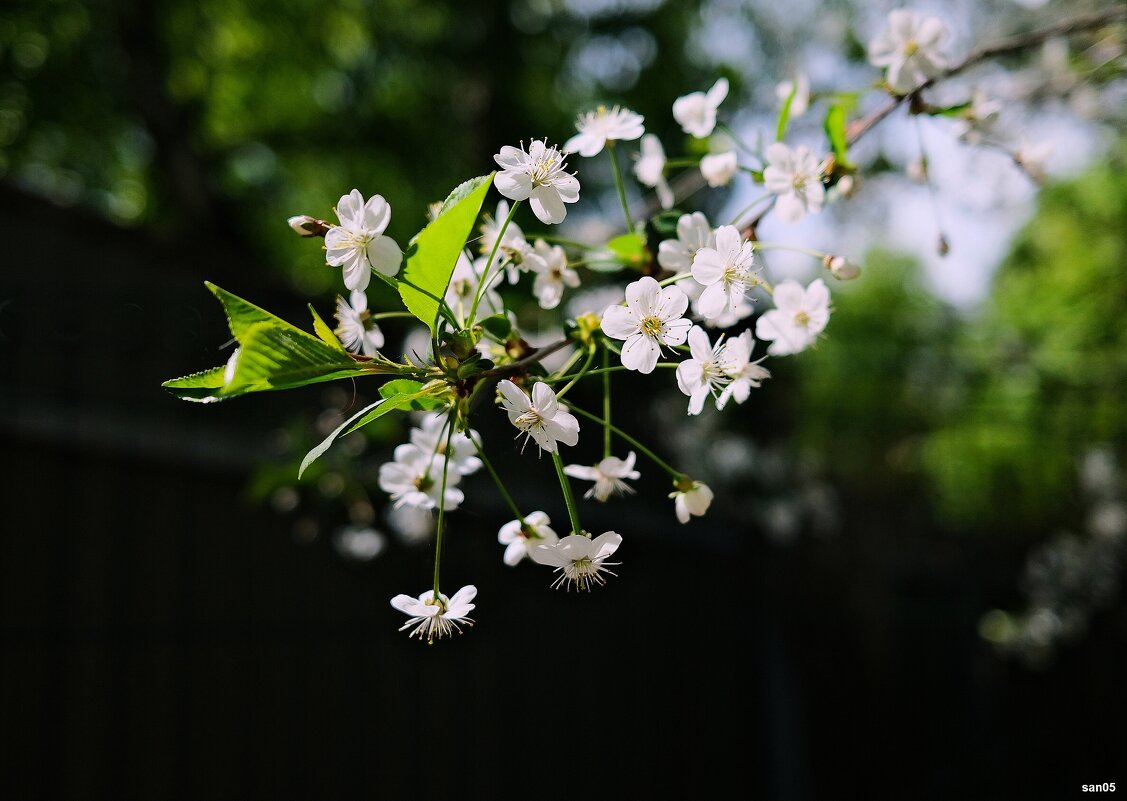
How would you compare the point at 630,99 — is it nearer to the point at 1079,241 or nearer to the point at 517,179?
the point at 1079,241

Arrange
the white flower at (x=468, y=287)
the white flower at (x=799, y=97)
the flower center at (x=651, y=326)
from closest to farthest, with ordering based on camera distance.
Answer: the flower center at (x=651, y=326), the white flower at (x=468, y=287), the white flower at (x=799, y=97)

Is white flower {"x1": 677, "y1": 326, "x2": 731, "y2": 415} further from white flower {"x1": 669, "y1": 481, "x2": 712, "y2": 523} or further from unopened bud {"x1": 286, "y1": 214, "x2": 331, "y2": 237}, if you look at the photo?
unopened bud {"x1": 286, "y1": 214, "x2": 331, "y2": 237}

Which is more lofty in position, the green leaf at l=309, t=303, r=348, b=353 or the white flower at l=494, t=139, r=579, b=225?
the white flower at l=494, t=139, r=579, b=225

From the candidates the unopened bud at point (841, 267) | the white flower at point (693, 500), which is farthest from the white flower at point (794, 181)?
the white flower at point (693, 500)

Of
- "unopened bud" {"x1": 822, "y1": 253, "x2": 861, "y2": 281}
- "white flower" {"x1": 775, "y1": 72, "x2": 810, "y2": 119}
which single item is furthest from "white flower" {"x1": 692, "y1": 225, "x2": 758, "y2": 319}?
"white flower" {"x1": 775, "y1": 72, "x2": 810, "y2": 119}

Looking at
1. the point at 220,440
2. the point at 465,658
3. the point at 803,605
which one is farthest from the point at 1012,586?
the point at 220,440

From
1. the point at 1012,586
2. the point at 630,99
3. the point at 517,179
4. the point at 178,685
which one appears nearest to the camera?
the point at 517,179

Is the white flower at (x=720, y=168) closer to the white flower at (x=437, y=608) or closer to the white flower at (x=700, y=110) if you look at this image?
the white flower at (x=700, y=110)
